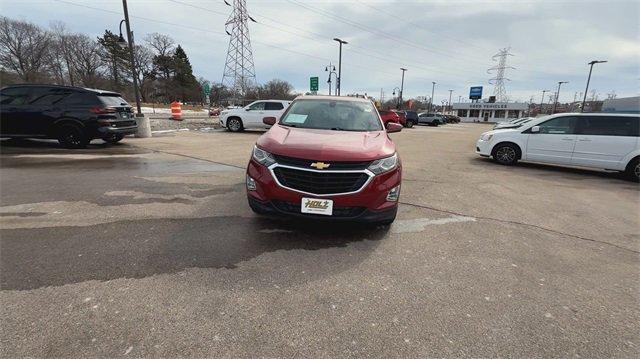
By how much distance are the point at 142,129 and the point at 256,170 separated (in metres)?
11.6

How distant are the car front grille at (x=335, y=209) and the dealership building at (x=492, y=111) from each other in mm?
83022

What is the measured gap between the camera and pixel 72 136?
9492mm

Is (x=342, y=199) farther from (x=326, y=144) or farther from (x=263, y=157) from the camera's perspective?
(x=263, y=157)

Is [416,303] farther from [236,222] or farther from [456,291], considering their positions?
[236,222]

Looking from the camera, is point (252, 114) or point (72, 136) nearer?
point (72, 136)

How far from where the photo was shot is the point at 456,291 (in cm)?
284

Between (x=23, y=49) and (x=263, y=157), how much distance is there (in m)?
78.5

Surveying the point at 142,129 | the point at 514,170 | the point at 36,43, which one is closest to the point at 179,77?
the point at 36,43

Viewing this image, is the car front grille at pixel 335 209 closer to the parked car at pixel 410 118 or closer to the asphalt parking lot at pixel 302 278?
the asphalt parking lot at pixel 302 278

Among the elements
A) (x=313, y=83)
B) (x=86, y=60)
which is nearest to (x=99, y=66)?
(x=86, y=60)

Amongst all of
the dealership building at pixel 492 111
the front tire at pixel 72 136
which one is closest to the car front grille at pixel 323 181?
the front tire at pixel 72 136

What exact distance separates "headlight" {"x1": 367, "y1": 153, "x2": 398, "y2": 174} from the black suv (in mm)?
9142

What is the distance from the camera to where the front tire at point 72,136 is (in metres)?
9.34

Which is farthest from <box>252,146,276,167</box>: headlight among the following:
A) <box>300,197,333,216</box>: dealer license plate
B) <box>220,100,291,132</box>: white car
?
<box>220,100,291,132</box>: white car
